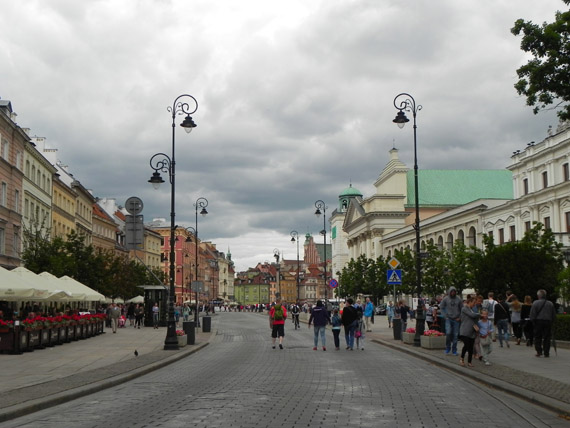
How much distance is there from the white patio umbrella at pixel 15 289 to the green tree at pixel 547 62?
17.2 m

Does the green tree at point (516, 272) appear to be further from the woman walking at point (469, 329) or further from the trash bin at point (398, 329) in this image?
the woman walking at point (469, 329)

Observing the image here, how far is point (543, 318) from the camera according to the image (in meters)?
18.8

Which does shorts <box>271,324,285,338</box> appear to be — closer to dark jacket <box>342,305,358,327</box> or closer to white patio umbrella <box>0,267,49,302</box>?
dark jacket <box>342,305,358,327</box>

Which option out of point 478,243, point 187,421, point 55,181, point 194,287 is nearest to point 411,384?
point 187,421

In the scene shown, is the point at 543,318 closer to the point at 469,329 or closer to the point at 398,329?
the point at 469,329

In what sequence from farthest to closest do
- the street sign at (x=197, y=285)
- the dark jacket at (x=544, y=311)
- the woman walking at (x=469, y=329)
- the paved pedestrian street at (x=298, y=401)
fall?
1. the street sign at (x=197, y=285)
2. the dark jacket at (x=544, y=311)
3. the woman walking at (x=469, y=329)
4. the paved pedestrian street at (x=298, y=401)

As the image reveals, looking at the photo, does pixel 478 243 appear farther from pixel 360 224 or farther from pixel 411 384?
pixel 411 384

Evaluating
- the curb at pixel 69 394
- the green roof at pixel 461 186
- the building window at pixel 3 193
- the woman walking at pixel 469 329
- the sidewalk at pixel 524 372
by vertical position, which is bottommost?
the sidewalk at pixel 524 372

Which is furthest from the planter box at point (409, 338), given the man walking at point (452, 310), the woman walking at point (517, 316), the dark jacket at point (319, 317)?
the man walking at point (452, 310)

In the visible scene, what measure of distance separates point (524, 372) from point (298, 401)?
21.3 feet

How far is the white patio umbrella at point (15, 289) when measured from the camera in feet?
75.2

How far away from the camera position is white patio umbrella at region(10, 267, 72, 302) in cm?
2714

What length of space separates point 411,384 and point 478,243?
6790 centimetres

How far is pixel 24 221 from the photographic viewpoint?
4991 centimetres
